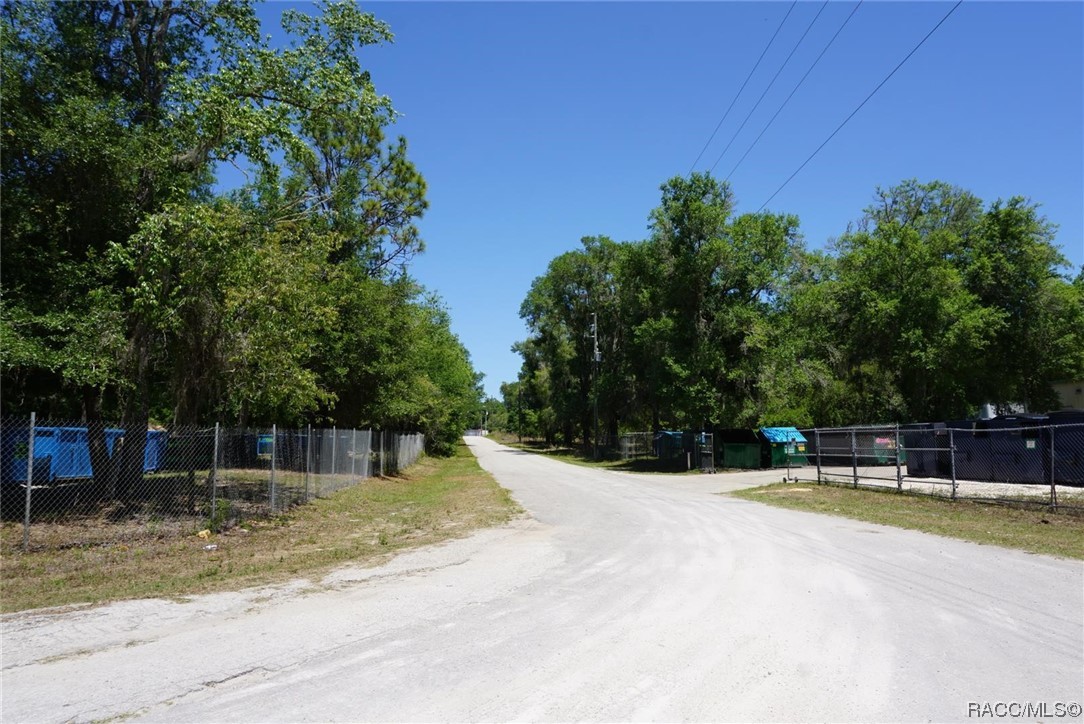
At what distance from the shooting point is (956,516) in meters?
14.3

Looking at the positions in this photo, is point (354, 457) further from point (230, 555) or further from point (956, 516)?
point (956, 516)

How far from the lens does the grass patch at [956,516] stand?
36.4 feet

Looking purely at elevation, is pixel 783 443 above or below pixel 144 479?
below

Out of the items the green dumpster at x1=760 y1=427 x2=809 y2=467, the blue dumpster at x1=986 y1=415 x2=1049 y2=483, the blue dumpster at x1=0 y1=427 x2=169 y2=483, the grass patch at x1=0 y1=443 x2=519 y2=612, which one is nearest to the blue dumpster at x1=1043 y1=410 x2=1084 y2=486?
the blue dumpster at x1=986 y1=415 x2=1049 y2=483

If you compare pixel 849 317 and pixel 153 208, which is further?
pixel 849 317

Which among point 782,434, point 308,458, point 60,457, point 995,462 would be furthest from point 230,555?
point 782,434

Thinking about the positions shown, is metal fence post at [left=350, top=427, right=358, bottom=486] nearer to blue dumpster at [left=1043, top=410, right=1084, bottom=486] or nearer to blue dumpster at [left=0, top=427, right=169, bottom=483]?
blue dumpster at [left=0, top=427, right=169, bottom=483]

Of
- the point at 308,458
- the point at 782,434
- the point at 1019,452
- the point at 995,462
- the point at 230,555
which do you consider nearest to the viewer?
the point at 230,555

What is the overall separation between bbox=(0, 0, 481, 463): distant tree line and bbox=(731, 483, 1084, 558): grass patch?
13.1 metres

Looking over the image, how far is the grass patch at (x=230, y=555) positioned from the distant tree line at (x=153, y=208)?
2.83 metres

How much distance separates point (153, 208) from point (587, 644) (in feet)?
39.8

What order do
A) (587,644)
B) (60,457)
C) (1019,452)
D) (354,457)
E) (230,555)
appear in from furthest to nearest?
(354,457)
(1019,452)
(60,457)
(230,555)
(587,644)

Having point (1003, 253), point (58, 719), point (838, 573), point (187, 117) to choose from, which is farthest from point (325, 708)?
point (1003, 253)

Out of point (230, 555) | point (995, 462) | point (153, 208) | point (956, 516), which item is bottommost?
point (956, 516)
